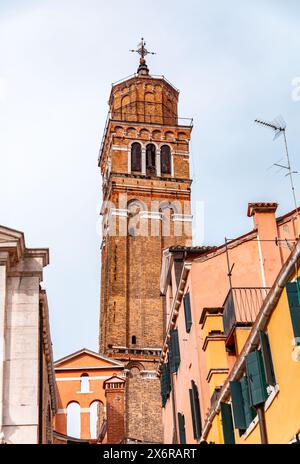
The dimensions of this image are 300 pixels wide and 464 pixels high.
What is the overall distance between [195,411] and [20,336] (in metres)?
4.99

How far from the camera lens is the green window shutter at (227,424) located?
17.3 m

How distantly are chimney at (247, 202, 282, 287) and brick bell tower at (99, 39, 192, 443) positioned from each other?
26.5m

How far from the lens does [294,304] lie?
13.0m

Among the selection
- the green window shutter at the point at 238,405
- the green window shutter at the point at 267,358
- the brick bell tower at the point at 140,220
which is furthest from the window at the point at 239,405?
the brick bell tower at the point at 140,220

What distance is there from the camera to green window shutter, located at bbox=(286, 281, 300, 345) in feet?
41.4

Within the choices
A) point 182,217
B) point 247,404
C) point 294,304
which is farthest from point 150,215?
point 294,304

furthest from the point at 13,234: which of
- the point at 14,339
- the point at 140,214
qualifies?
the point at 140,214

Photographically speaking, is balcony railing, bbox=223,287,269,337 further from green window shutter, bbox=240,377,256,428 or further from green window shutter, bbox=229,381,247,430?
green window shutter, bbox=240,377,256,428

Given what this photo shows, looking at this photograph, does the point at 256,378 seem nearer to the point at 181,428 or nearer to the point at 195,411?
the point at 195,411

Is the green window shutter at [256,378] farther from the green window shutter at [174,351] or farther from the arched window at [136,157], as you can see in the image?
the arched window at [136,157]

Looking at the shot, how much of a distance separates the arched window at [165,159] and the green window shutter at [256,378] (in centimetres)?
4599

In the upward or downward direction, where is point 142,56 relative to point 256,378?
upward

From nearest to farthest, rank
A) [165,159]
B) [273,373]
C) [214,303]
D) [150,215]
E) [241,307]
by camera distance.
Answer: [273,373] → [241,307] → [214,303] → [150,215] → [165,159]
